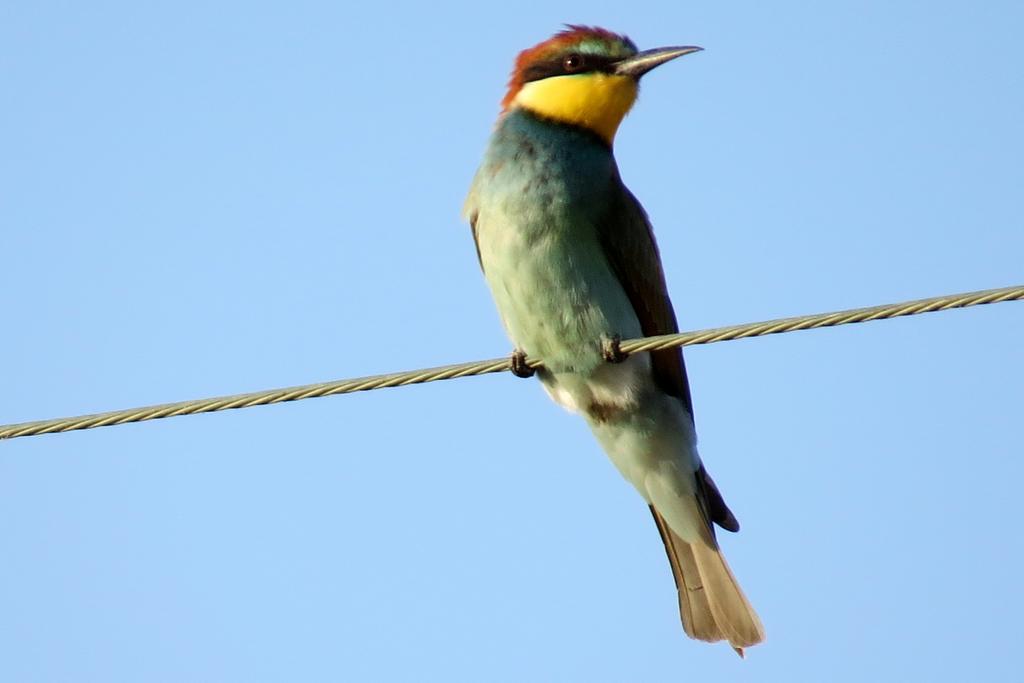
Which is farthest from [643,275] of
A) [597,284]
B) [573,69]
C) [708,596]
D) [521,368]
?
[708,596]

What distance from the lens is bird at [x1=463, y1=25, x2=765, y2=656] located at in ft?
13.9

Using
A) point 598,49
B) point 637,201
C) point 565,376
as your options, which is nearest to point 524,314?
point 565,376

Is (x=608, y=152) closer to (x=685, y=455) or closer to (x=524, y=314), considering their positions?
(x=524, y=314)

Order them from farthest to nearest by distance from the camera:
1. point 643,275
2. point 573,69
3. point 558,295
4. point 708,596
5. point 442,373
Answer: point 708,596 → point 573,69 → point 643,275 → point 558,295 → point 442,373

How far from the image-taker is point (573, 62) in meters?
4.63

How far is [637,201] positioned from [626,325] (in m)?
0.42

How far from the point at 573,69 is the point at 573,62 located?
0.09 ft

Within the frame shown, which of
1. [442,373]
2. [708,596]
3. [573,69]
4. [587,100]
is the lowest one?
[708,596]

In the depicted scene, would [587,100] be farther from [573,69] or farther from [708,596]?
[708,596]

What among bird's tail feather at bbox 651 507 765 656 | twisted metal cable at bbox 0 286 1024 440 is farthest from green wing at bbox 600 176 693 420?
twisted metal cable at bbox 0 286 1024 440

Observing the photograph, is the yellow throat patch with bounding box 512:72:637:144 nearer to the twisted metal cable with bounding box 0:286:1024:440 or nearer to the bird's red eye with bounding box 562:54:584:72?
the bird's red eye with bounding box 562:54:584:72

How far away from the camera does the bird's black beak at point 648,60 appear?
459 centimetres

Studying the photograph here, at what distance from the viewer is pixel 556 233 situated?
13.9 feet

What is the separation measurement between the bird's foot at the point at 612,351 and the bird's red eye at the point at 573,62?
0.89m
